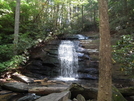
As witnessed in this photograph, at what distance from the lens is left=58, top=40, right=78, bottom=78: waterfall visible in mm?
11164

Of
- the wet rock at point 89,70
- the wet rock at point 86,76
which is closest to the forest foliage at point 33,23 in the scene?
the wet rock at point 86,76

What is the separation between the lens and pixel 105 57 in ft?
11.1

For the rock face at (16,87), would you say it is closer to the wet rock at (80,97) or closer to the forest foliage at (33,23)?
the forest foliage at (33,23)

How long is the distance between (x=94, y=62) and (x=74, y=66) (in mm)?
1802

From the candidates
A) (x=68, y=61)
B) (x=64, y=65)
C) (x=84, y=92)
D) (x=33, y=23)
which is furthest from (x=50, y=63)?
(x=84, y=92)

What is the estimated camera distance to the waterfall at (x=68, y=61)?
11.2 m

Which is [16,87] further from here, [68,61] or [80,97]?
[68,61]

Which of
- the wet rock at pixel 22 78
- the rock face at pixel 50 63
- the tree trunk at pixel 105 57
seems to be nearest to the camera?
the tree trunk at pixel 105 57

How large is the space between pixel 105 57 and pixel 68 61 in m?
8.59

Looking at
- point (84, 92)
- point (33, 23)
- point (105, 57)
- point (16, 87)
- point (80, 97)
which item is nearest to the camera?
point (105, 57)

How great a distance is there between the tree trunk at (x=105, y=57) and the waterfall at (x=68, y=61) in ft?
24.5

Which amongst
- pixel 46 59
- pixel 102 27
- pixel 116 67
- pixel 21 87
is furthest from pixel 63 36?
pixel 102 27

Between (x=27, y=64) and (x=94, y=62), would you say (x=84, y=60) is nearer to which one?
(x=94, y=62)

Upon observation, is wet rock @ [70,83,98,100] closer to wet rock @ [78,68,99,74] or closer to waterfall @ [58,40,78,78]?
wet rock @ [78,68,99,74]
